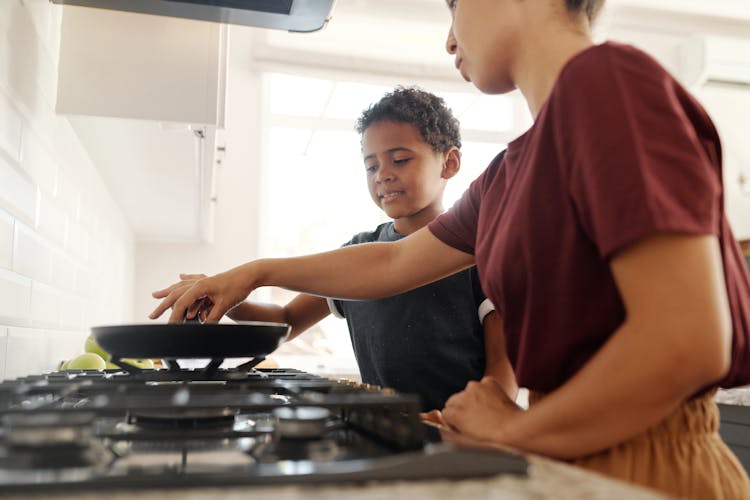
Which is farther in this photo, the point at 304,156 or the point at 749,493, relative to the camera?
the point at 304,156

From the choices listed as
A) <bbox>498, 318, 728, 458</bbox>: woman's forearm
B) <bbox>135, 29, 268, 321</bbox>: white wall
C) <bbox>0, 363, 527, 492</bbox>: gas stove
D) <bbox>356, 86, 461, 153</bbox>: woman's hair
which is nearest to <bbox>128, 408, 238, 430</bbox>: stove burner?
<bbox>0, 363, 527, 492</bbox>: gas stove

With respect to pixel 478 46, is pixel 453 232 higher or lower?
lower

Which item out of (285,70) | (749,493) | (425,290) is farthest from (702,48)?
(749,493)

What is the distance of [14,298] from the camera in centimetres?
91

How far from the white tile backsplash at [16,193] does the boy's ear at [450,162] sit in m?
0.93

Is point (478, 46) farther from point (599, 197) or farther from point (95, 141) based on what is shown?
point (95, 141)

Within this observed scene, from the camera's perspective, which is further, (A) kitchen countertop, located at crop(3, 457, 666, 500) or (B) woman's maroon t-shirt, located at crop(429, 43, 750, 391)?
(B) woman's maroon t-shirt, located at crop(429, 43, 750, 391)

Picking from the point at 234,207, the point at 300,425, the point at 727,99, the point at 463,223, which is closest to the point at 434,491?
the point at 300,425

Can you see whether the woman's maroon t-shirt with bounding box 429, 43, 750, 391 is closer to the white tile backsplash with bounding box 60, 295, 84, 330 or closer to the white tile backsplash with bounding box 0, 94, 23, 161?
the white tile backsplash with bounding box 0, 94, 23, 161

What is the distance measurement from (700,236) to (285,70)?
9.88 ft

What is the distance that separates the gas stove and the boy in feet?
2.03

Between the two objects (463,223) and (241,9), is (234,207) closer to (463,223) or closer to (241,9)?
(241,9)

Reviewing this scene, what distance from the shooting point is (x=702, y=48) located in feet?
11.2

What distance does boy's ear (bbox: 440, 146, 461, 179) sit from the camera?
1592mm
